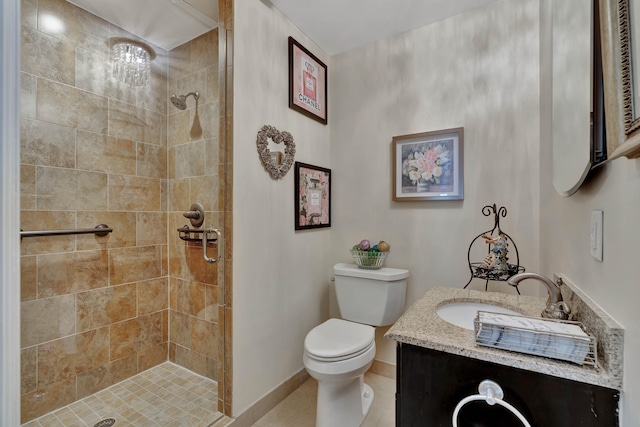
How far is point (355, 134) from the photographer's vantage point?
2268 millimetres

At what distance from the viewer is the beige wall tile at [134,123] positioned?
194cm

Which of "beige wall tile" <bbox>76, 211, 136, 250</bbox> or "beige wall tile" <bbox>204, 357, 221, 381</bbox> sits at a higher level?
"beige wall tile" <bbox>76, 211, 136, 250</bbox>

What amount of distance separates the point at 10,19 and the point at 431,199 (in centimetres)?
208

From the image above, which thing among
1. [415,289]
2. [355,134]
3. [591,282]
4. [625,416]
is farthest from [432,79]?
[625,416]

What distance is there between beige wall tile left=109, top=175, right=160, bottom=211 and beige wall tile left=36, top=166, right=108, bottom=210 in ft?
0.17

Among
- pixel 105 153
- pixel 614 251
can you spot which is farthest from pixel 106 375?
pixel 614 251

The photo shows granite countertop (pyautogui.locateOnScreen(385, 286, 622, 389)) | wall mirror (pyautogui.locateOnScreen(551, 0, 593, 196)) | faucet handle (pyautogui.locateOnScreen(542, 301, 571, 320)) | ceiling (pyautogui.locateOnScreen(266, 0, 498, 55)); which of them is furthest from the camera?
ceiling (pyautogui.locateOnScreen(266, 0, 498, 55))

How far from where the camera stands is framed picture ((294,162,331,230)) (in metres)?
2.04

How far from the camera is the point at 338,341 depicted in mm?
1593

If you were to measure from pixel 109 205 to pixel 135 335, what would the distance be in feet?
2.99

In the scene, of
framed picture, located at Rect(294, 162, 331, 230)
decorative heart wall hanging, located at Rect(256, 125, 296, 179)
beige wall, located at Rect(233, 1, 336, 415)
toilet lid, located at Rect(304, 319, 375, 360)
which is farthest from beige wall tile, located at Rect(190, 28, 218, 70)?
toilet lid, located at Rect(304, 319, 375, 360)

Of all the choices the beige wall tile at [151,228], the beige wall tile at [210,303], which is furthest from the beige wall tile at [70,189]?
the beige wall tile at [210,303]

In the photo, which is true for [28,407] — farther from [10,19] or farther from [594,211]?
[594,211]

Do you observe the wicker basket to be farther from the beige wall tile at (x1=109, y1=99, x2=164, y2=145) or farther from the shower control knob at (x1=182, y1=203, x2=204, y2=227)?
the beige wall tile at (x1=109, y1=99, x2=164, y2=145)
